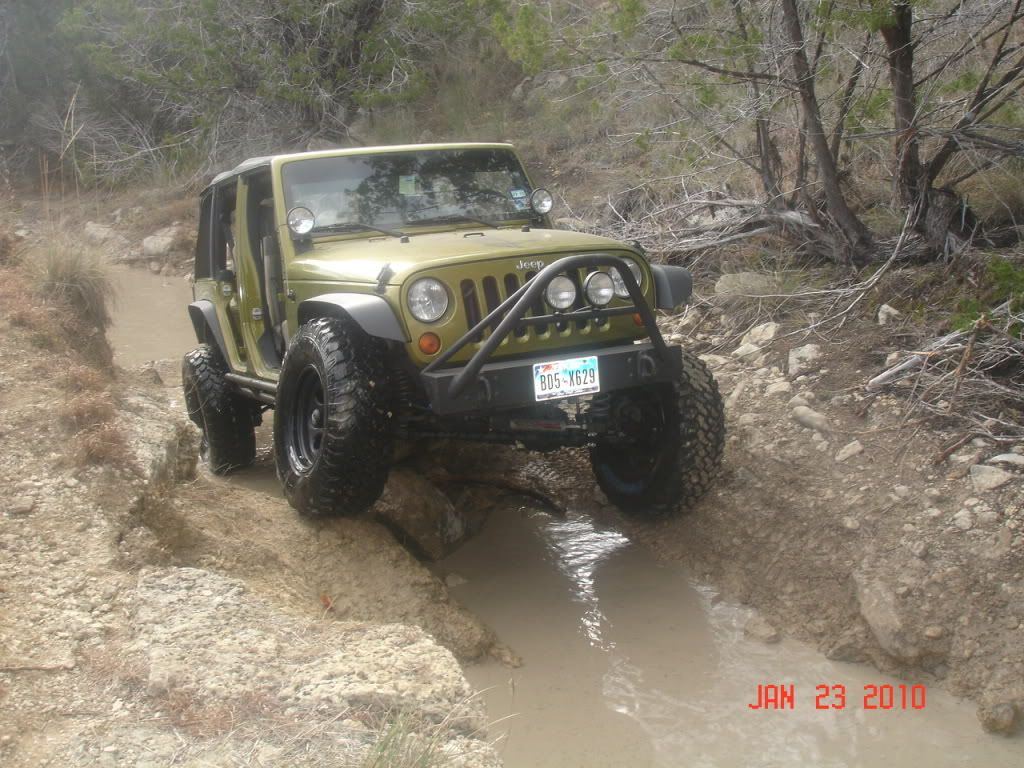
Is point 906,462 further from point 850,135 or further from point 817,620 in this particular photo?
point 850,135

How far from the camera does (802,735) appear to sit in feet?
12.3

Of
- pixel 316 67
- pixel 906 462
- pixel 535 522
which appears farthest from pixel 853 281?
pixel 316 67

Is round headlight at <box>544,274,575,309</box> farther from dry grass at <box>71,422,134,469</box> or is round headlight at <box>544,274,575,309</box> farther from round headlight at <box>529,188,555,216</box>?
dry grass at <box>71,422,134,469</box>

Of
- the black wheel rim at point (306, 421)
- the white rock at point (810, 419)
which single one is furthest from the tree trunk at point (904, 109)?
the black wheel rim at point (306, 421)

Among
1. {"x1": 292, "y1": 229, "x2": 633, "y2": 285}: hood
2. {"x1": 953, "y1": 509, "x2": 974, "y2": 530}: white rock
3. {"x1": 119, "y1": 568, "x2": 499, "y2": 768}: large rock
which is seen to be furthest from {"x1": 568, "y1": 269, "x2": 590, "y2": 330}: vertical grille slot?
{"x1": 953, "y1": 509, "x2": 974, "y2": 530}: white rock

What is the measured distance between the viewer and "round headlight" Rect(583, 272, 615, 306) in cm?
443

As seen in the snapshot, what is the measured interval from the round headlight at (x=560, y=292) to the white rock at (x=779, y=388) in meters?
2.03

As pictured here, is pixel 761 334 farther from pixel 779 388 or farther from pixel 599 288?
pixel 599 288

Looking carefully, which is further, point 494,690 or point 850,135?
point 850,135

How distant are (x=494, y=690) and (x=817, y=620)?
1432mm

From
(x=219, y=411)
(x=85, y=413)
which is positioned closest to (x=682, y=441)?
(x=85, y=413)

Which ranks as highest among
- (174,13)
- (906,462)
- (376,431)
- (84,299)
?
(174,13)

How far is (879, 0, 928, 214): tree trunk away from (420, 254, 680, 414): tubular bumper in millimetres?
2639
